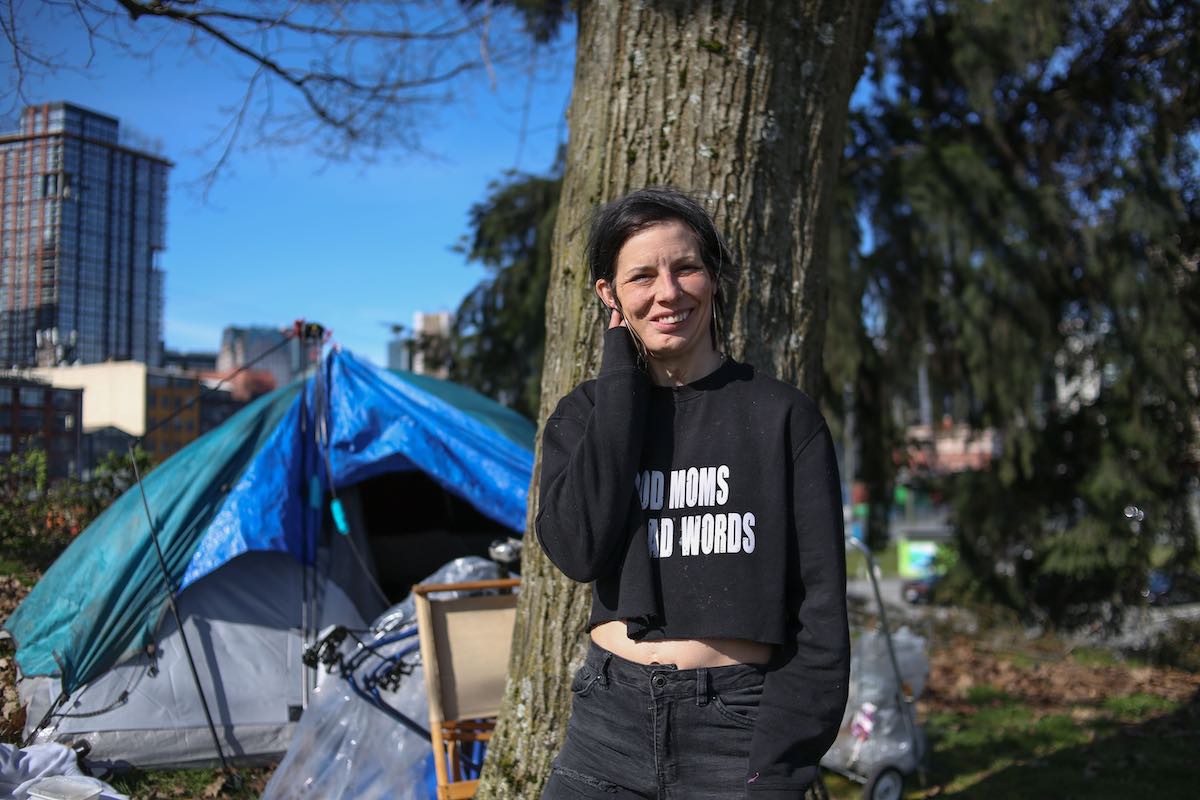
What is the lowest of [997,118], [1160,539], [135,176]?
[1160,539]

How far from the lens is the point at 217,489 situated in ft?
15.8

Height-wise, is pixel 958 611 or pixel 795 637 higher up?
pixel 795 637

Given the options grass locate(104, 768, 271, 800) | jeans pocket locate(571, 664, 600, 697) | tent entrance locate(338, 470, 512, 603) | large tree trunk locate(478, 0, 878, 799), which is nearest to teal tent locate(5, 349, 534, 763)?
grass locate(104, 768, 271, 800)

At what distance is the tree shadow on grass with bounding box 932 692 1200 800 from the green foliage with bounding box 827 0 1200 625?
299cm

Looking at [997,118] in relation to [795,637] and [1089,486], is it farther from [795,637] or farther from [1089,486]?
[795,637]

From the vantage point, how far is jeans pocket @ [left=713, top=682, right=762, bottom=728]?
6.22 feet

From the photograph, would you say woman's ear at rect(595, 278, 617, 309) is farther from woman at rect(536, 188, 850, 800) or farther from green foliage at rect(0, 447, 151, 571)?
green foliage at rect(0, 447, 151, 571)

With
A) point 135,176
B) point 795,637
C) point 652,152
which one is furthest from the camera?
point 135,176

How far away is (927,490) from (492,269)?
5.19 metres

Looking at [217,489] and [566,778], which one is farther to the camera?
[217,489]

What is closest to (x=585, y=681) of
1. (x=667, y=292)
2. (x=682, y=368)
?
(x=682, y=368)

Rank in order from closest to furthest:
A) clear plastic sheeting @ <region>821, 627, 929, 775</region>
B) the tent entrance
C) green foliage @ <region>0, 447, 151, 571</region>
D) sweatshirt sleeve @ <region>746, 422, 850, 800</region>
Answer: sweatshirt sleeve @ <region>746, 422, 850, 800</region>, green foliage @ <region>0, 447, 151, 571</region>, clear plastic sheeting @ <region>821, 627, 929, 775</region>, the tent entrance

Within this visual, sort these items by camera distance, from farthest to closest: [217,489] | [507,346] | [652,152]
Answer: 1. [507,346]
2. [217,489]
3. [652,152]

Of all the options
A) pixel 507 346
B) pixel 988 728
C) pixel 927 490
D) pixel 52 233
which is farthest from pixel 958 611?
pixel 52 233
